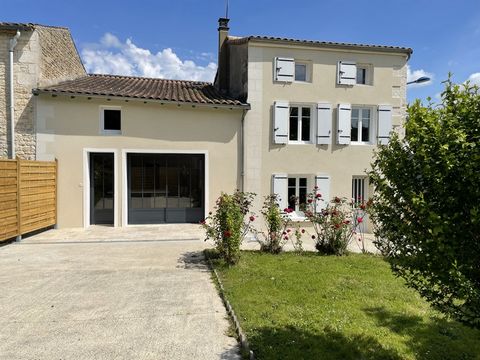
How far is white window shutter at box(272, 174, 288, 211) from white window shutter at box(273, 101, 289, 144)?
1230mm

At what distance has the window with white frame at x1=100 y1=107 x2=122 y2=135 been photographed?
10.9 metres

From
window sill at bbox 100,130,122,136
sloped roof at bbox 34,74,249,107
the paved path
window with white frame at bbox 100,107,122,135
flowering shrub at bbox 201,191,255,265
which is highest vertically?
sloped roof at bbox 34,74,249,107

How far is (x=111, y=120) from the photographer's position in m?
11.2

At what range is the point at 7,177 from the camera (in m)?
8.20

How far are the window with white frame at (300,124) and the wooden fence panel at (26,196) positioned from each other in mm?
7967

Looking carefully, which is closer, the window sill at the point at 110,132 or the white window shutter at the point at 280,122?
the window sill at the point at 110,132

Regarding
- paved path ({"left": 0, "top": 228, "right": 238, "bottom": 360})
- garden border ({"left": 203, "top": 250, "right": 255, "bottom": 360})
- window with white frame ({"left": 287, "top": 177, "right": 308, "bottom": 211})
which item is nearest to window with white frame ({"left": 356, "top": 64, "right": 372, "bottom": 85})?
window with white frame ({"left": 287, "top": 177, "right": 308, "bottom": 211})

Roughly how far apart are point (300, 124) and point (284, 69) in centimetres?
202

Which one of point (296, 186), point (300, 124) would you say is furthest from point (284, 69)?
point (296, 186)

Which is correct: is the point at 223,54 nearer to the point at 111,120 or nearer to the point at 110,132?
the point at 111,120

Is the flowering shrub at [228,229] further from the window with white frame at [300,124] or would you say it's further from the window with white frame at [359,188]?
the window with white frame at [359,188]

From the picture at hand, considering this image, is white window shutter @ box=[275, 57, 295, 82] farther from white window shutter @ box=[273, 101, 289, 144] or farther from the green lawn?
the green lawn

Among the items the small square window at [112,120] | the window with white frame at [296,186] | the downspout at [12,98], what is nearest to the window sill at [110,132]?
the small square window at [112,120]

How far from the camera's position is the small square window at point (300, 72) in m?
12.5
